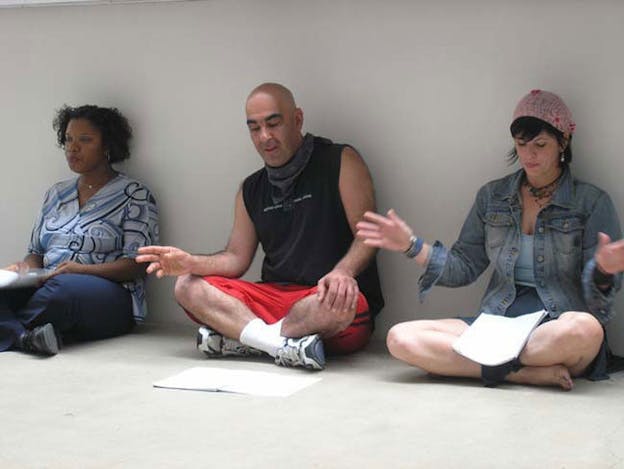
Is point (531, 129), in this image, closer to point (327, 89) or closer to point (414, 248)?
point (414, 248)

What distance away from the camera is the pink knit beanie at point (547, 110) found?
14.0 ft

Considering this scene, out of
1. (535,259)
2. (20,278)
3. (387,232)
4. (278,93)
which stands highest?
(278,93)

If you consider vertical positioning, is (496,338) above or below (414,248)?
below

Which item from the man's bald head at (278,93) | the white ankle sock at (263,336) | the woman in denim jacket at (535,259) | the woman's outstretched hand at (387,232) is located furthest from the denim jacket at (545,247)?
the man's bald head at (278,93)

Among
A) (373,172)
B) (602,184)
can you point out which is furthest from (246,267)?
(602,184)

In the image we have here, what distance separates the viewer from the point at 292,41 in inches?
204

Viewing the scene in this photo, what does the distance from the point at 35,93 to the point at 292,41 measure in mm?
1493

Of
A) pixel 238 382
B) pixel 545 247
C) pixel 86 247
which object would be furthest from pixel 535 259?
pixel 86 247

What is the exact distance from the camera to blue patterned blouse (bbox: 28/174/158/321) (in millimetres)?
5316

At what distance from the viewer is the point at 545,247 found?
4285mm

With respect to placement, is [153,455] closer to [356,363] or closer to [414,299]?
[356,363]

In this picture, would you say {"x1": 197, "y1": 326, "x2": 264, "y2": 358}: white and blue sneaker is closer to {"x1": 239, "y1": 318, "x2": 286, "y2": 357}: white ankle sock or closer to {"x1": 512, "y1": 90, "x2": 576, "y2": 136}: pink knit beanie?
{"x1": 239, "y1": 318, "x2": 286, "y2": 357}: white ankle sock

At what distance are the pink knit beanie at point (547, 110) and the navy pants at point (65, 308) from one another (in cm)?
199

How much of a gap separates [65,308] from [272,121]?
120 centimetres
